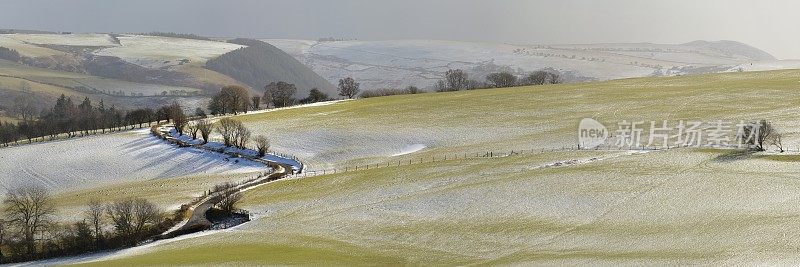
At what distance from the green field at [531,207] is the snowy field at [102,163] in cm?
1240

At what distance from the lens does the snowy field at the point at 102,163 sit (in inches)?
3221

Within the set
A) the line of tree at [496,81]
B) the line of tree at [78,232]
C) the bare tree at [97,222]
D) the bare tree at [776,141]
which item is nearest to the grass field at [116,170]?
the bare tree at [97,222]

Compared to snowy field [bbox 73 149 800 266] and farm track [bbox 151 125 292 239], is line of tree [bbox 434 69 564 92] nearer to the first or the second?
farm track [bbox 151 125 292 239]

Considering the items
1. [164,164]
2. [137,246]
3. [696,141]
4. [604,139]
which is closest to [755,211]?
[696,141]

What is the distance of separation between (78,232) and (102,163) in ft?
125

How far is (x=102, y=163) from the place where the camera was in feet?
292

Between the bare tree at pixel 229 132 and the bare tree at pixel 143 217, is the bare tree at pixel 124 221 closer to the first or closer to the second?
the bare tree at pixel 143 217

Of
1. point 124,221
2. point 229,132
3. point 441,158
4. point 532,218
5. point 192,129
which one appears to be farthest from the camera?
point 192,129

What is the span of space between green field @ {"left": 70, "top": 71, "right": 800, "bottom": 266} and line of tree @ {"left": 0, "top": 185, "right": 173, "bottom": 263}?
4152 mm

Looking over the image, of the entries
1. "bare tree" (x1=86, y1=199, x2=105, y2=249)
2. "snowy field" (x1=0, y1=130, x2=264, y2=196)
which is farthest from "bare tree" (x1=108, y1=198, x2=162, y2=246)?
"snowy field" (x1=0, y1=130, x2=264, y2=196)

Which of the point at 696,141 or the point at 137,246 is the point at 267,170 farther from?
the point at 696,141

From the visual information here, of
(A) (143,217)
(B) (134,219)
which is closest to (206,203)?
(B) (134,219)

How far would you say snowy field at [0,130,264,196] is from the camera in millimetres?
81812

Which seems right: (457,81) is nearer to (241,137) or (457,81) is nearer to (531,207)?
(241,137)
